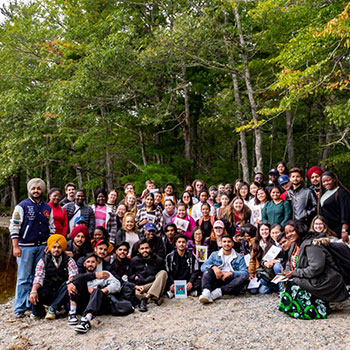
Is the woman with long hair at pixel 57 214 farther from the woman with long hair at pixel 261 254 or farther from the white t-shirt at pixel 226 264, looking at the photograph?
the woman with long hair at pixel 261 254

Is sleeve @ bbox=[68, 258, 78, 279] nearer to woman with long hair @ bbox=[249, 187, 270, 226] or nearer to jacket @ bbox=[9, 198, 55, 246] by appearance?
jacket @ bbox=[9, 198, 55, 246]

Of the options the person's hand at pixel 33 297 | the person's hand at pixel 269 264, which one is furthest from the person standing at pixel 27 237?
the person's hand at pixel 269 264

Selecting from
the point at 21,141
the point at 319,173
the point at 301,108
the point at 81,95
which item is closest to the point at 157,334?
the point at 319,173

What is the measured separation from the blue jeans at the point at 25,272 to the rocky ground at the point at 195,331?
26 cm

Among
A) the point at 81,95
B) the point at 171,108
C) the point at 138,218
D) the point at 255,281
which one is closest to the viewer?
the point at 255,281

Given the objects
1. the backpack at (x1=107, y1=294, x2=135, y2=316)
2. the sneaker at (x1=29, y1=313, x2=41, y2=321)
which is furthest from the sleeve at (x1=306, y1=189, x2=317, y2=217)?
the sneaker at (x1=29, y1=313, x2=41, y2=321)

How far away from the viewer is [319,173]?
5445 millimetres

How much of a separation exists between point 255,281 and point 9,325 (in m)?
3.94

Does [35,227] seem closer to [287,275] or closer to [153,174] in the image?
[287,275]

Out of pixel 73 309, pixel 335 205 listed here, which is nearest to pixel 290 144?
pixel 335 205

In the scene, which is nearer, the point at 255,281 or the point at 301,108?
the point at 255,281

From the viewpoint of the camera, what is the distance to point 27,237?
4844 millimetres

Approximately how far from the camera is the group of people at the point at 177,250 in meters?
4.20

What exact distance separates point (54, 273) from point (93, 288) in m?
0.66
